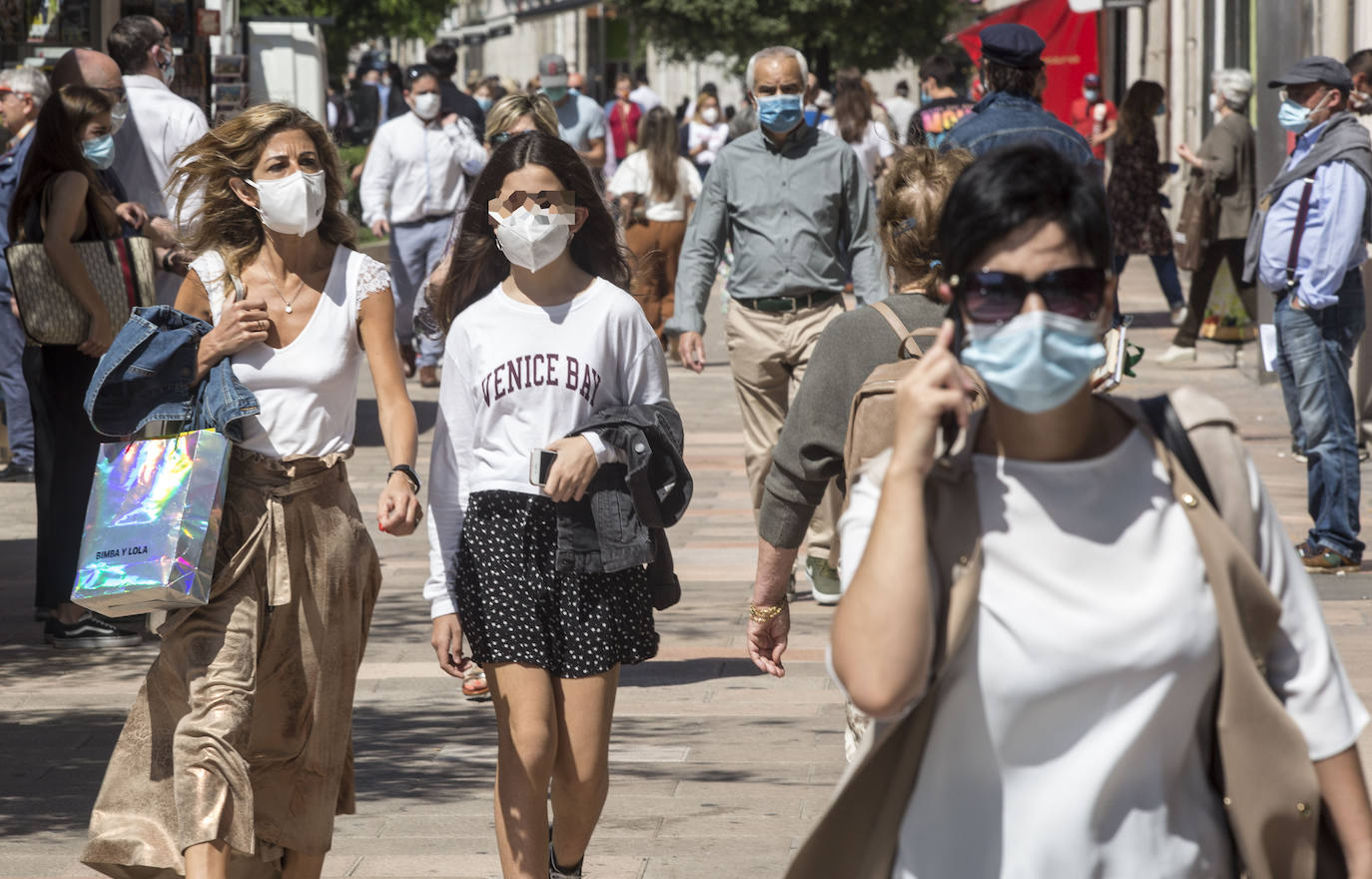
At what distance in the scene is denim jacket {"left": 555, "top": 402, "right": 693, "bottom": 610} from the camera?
14.2 feet

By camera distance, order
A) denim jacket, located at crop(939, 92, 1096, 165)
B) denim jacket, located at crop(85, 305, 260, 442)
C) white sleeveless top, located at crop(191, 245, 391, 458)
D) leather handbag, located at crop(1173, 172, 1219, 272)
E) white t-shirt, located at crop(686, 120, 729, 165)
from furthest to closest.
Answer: white t-shirt, located at crop(686, 120, 729, 165) < leather handbag, located at crop(1173, 172, 1219, 272) < denim jacket, located at crop(939, 92, 1096, 165) < white sleeveless top, located at crop(191, 245, 391, 458) < denim jacket, located at crop(85, 305, 260, 442)

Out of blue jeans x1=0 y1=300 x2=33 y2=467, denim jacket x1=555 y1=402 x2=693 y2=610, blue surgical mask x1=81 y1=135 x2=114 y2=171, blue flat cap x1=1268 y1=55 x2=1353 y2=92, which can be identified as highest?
blue flat cap x1=1268 y1=55 x2=1353 y2=92

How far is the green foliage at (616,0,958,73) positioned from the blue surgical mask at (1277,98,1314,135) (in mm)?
40032

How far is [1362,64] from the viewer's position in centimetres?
1062

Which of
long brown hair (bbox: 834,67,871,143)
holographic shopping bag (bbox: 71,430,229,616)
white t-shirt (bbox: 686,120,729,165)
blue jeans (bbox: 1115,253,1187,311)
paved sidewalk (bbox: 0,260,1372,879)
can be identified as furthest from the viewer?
white t-shirt (bbox: 686,120,729,165)

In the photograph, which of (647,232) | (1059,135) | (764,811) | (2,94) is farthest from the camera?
(647,232)

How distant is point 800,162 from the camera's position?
830 cm

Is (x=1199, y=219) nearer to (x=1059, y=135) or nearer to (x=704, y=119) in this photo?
(x=1059, y=135)

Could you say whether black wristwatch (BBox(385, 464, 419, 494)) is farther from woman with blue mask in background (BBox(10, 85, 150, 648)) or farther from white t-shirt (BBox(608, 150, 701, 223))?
white t-shirt (BBox(608, 150, 701, 223))

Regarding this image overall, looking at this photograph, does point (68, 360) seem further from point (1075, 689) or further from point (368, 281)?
point (1075, 689)

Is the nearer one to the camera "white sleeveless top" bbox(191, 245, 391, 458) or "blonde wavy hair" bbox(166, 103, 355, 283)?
"white sleeveless top" bbox(191, 245, 391, 458)

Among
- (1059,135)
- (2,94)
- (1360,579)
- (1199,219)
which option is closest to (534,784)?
(1059,135)

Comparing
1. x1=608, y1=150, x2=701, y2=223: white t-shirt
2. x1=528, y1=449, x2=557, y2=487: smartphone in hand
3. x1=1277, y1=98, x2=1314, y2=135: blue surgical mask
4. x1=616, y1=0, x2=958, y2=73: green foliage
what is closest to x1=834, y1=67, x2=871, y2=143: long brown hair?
x1=608, y1=150, x2=701, y2=223: white t-shirt

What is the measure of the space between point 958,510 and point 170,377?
2.33 m
